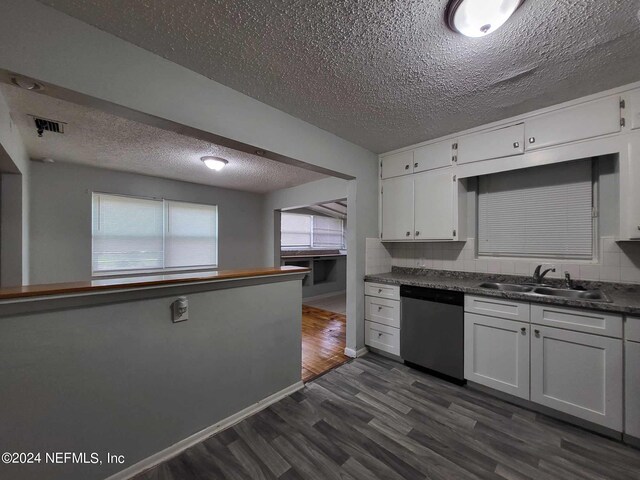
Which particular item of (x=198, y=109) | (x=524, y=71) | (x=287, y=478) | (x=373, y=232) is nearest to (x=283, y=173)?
(x=373, y=232)

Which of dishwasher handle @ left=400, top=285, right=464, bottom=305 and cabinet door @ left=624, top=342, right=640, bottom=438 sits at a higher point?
dishwasher handle @ left=400, top=285, right=464, bottom=305

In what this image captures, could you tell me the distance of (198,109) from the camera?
163 centimetres

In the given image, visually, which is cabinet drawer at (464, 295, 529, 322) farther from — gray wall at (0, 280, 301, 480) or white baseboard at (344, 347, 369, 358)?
gray wall at (0, 280, 301, 480)

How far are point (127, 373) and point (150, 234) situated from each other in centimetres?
325

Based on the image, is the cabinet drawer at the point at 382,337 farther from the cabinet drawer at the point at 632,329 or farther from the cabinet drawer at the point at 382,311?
the cabinet drawer at the point at 632,329

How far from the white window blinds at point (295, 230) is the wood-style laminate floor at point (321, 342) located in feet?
5.83

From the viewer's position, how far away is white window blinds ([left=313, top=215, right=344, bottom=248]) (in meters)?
6.38

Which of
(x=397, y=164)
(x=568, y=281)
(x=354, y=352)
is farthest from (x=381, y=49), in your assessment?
(x=354, y=352)

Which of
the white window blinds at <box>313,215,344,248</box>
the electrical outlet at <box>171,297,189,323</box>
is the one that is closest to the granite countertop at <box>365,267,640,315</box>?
the electrical outlet at <box>171,297,189,323</box>

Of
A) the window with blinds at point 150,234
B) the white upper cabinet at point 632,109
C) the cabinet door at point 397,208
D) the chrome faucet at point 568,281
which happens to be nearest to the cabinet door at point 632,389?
the chrome faucet at point 568,281

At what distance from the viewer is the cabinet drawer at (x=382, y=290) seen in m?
2.72

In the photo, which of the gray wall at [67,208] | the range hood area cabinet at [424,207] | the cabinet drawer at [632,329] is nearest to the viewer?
the cabinet drawer at [632,329]

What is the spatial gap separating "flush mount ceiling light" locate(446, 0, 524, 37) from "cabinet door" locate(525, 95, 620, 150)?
4.32 feet

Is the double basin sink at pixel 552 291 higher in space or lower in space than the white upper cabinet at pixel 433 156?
lower
